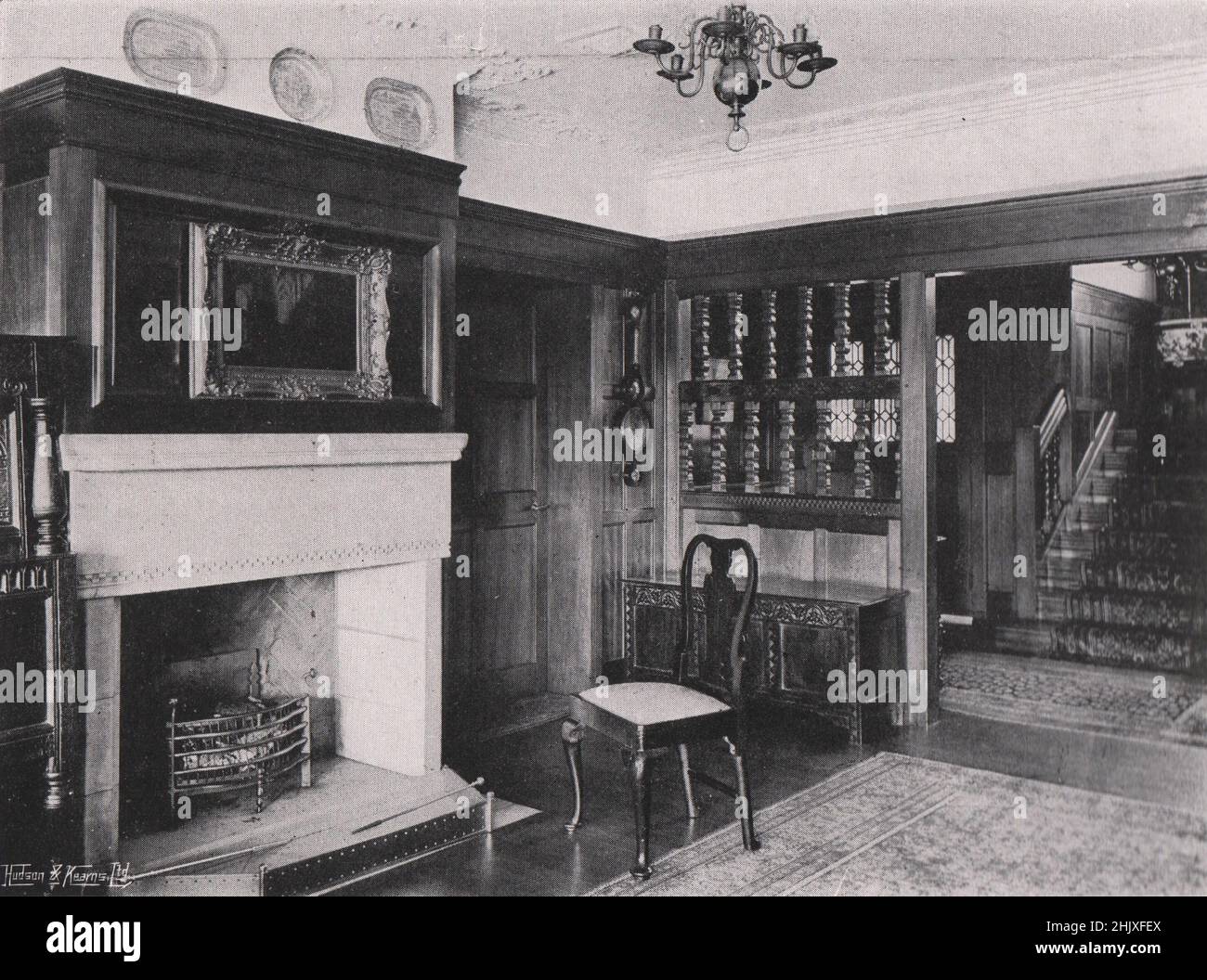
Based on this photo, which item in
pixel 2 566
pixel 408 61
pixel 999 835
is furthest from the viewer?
pixel 408 61

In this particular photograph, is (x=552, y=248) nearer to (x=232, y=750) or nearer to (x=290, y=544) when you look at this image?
(x=290, y=544)

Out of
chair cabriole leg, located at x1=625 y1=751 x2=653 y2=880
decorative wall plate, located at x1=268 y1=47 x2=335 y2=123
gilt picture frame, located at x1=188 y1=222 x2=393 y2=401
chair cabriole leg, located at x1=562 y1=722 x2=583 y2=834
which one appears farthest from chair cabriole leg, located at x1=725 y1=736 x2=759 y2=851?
decorative wall plate, located at x1=268 y1=47 x2=335 y2=123

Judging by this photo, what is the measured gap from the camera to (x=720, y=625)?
13.7 feet

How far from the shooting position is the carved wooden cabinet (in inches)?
213

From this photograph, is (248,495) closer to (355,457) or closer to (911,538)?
(355,457)

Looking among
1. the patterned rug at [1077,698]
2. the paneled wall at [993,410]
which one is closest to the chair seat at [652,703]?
the patterned rug at [1077,698]

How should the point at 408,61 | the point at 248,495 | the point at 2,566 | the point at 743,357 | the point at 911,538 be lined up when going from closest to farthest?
1. the point at 2,566
2. the point at 248,495
3. the point at 408,61
4. the point at 911,538
5. the point at 743,357

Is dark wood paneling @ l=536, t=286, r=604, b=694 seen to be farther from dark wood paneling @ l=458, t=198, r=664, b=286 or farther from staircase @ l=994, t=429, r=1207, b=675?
staircase @ l=994, t=429, r=1207, b=675

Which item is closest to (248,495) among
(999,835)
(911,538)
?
(999,835)

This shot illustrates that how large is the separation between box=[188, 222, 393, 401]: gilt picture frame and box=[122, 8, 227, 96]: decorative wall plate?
499mm

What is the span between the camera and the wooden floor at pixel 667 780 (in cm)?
383

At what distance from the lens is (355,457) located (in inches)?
164

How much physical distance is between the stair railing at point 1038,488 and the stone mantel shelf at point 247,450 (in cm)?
524
